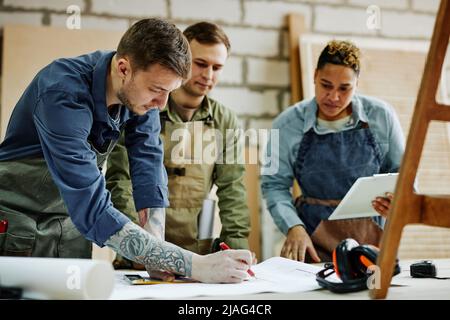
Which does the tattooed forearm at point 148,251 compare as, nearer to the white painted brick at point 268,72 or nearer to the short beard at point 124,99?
the short beard at point 124,99

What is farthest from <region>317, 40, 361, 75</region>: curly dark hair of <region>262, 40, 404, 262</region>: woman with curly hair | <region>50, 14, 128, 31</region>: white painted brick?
<region>50, 14, 128, 31</region>: white painted brick

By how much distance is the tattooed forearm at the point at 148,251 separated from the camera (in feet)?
4.24

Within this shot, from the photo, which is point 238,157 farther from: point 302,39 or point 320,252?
point 302,39

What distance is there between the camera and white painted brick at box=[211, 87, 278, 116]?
10.3 ft

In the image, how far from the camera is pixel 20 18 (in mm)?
2889

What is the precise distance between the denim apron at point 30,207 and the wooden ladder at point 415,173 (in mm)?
840

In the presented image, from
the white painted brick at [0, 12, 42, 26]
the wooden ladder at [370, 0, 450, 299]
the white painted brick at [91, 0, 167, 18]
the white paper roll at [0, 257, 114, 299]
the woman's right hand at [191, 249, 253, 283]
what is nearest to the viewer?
the white paper roll at [0, 257, 114, 299]

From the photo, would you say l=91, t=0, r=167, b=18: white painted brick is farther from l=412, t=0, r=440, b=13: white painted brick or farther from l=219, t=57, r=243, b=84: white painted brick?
l=412, t=0, r=440, b=13: white painted brick

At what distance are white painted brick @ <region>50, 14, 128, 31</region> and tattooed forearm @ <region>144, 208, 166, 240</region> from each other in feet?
5.16

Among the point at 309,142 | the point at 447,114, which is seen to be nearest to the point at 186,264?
the point at 447,114

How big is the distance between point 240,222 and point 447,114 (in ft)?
3.71

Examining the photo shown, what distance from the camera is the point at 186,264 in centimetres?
130

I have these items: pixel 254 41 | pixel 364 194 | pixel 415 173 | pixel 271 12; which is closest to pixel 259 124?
pixel 254 41

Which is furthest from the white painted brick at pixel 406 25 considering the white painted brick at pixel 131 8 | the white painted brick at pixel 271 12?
the white painted brick at pixel 131 8
